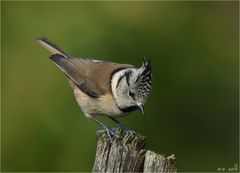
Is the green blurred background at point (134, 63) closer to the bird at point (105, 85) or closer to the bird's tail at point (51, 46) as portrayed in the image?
the bird's tail at point (51, 46)

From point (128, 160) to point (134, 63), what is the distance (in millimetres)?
3067

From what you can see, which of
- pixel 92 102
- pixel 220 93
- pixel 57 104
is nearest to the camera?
pixel 92 102

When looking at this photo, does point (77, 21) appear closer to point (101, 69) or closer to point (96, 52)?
point (96, 52)

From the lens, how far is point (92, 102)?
6160mm

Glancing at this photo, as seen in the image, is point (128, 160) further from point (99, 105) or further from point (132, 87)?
point (99, 105)

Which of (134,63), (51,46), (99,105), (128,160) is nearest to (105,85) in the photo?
(99,105)

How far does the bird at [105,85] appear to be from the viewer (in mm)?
5648

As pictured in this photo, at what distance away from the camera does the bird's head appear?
5453 millimetres

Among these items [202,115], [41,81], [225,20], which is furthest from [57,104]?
[225,20]

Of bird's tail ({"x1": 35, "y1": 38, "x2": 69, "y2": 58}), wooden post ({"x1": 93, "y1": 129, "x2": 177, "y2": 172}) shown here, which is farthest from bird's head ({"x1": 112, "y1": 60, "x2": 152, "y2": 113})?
wooden post ({"x1": 93, "y1": 129, "x2": 177, "y2": 172})

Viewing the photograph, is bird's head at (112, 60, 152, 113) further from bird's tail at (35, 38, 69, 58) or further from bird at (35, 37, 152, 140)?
bird's tail at (35, 38, 69, 58)

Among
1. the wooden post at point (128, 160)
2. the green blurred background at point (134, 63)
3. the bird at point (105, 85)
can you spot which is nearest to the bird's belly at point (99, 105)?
the bird at point (105, 85)

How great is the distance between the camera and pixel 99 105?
6098mm

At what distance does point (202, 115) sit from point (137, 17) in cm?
137
